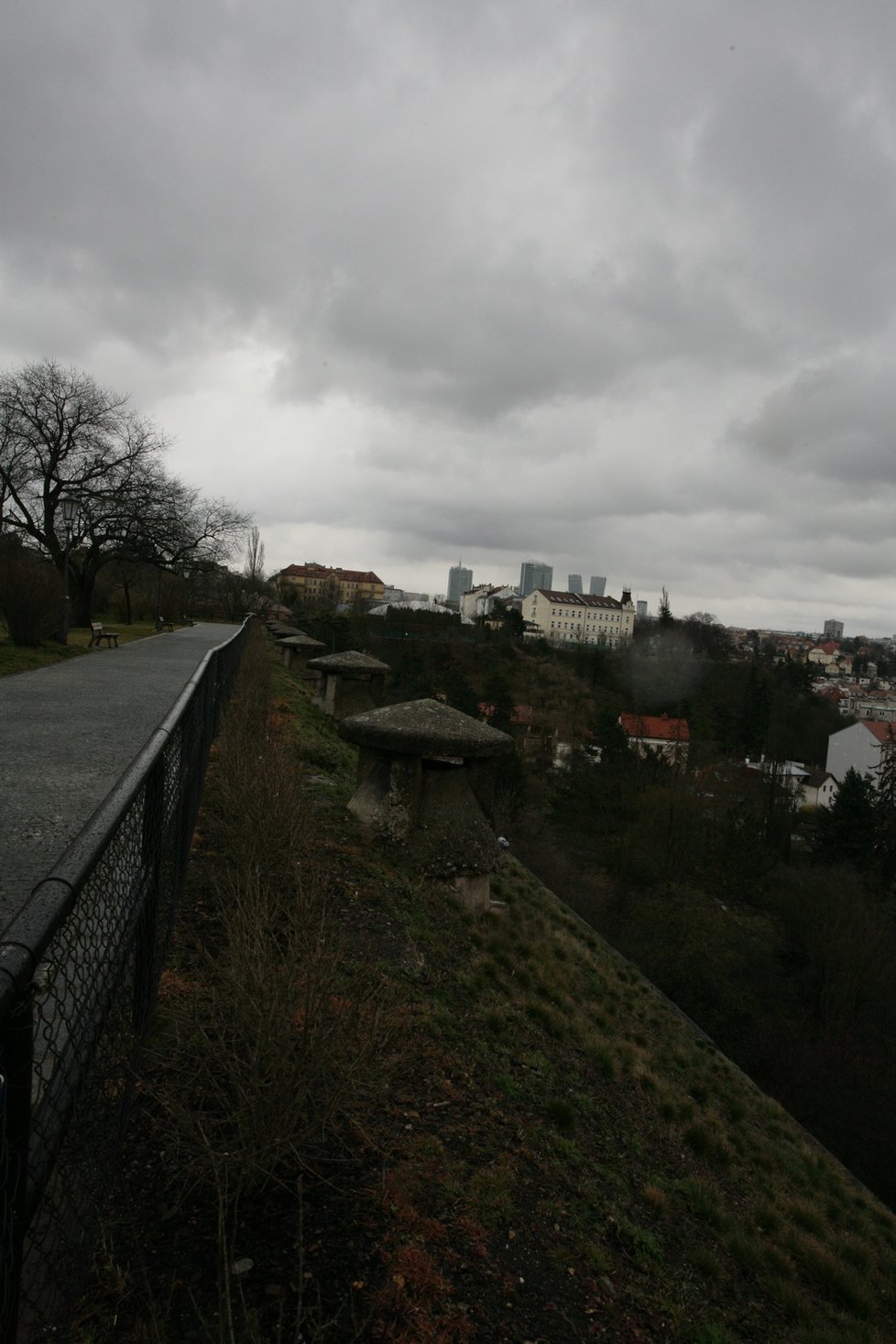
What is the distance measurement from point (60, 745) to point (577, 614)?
100m

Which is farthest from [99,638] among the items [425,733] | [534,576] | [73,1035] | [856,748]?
[534,576]

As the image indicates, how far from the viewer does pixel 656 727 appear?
170 feet

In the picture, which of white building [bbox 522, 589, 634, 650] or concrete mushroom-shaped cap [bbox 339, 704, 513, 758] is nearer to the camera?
concrete mushroom-shaped cap [bbox 339, 704, 513, 758]

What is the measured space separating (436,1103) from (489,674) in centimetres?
5355

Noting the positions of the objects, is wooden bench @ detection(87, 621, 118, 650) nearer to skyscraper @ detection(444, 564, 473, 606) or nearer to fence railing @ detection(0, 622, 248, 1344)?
fence railing @ detection(0, 622, 248, 1344)

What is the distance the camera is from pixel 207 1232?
2158mm

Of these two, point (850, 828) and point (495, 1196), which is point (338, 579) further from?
point (495, 1196)

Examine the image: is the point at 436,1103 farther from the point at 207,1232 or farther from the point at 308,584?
the point at 308,584

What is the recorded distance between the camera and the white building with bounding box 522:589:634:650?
10244cm

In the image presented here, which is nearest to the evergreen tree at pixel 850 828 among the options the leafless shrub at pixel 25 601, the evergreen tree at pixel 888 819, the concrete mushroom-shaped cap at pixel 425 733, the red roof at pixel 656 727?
the evergreen tree at pixel 888 819

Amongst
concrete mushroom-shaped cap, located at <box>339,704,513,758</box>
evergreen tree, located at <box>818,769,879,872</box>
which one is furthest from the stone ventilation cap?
evergreen tree, located at <box>818,769,879,872</box>

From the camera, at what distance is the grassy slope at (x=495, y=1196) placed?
2.10 m

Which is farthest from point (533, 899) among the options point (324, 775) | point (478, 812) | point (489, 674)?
point (489, 674)

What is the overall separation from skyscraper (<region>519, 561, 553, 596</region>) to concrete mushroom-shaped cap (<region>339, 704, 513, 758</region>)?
467ft
